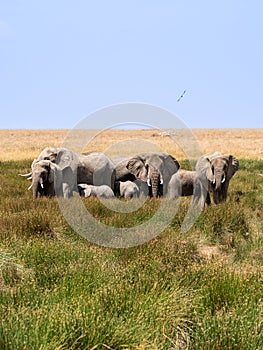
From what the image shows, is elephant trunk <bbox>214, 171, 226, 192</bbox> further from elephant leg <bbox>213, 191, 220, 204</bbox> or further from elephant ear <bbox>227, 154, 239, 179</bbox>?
elephant ear <bbox>227, 154, 239, 179</bbox>

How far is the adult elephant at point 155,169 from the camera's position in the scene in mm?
13992

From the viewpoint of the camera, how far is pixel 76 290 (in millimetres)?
5062

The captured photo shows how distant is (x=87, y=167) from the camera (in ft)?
50.5

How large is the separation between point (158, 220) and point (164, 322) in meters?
5.37

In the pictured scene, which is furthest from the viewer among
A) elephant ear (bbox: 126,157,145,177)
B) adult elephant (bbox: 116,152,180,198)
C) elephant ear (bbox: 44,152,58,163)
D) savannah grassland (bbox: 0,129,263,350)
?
elephant ear (bbox: 44,152,58,163)

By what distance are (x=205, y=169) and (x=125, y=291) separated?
9067 mm

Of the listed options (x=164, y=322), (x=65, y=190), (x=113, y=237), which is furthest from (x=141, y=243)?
(x=65, y=190)

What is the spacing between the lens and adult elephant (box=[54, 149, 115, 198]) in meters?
14.6

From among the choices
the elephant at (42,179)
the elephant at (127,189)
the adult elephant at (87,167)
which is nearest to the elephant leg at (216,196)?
the elephant at (127,189)

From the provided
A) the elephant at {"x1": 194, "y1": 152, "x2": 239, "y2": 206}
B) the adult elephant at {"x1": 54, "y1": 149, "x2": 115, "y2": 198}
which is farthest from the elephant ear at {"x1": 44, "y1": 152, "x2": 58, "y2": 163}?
the elephant at {"x1": 194, "y1": 152, "x2": 239, "y2": 206}

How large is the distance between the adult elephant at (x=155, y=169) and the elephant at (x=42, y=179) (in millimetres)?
2296

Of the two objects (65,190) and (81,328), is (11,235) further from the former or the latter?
(65,190)

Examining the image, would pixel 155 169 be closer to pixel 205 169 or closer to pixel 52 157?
pixel 205 169

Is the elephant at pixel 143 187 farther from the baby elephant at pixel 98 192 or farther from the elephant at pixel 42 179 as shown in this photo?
the elephant at pixel 42 179
